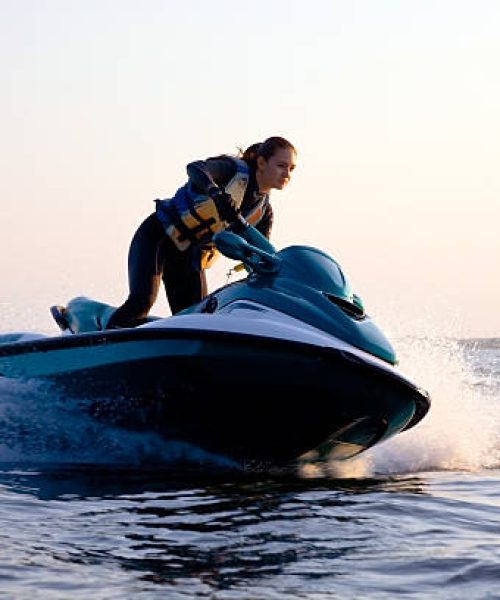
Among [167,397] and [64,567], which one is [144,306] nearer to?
[167,397]

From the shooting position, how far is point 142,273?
635 cm

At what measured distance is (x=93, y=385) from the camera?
18.3ft

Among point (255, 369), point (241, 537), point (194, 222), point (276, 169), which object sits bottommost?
point (241, 537)

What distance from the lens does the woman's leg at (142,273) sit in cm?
627

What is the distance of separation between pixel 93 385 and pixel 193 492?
950mm

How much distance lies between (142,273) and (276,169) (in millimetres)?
941

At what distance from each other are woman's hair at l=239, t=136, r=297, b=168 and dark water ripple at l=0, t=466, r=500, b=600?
1721mm

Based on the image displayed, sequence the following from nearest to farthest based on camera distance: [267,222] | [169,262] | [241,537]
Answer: [241,537] < [169,262] < [267,222]

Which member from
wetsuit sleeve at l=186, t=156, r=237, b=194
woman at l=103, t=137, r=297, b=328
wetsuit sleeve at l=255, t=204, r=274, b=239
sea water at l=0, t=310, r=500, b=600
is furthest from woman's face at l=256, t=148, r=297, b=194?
sea water at l=0, t=310, r=500, b=600

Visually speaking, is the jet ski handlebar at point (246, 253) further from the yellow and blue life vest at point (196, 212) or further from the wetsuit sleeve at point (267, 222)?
the wetsuit sleeve at point (267, 222)

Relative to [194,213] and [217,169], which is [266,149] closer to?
[217,169]

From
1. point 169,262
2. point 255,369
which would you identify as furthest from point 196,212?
point 255,369

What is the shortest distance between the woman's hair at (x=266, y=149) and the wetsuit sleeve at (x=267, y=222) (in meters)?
0.46

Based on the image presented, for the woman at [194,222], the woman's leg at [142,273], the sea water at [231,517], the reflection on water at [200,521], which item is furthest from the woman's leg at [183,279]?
the reflection on water at [200,521]
